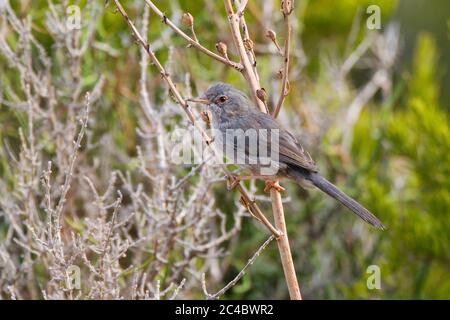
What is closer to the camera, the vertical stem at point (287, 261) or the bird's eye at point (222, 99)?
the vertical stem at point (287, 261)

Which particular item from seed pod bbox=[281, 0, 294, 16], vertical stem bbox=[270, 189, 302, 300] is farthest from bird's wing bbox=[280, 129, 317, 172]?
seed pod bbox=[281, 0, 294, 16]

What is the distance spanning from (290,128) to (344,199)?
79.7 inches

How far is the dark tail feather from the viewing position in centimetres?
300

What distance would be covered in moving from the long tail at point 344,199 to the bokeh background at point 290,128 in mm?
643

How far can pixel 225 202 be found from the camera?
15.2 feet

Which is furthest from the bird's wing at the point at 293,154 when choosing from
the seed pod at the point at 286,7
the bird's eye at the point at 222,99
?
the seed pod at the point at 286,7

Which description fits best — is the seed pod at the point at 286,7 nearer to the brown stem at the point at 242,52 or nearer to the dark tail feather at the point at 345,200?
the brown stem at the point at 242,52

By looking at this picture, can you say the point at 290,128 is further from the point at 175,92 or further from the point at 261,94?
the point at 175,92

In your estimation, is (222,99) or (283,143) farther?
(222,99)

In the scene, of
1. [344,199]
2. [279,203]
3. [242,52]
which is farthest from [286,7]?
[344,199]

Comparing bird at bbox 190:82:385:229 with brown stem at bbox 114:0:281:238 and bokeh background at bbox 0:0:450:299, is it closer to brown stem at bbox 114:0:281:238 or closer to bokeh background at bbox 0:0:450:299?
bokeh background at bbox 0:0:450:299

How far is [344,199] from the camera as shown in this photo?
123 inches

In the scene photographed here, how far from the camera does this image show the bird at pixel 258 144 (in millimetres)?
3380

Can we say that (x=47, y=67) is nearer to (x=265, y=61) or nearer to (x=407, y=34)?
(x=265, y=61)
